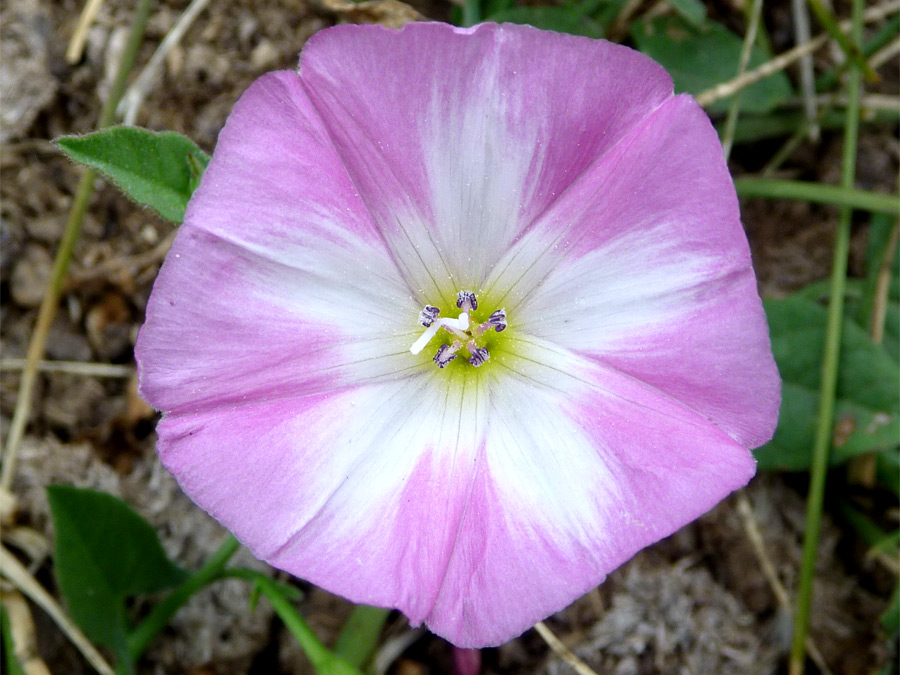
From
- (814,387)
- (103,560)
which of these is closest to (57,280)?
(103,560)

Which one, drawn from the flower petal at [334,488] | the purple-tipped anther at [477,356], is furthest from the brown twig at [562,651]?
the purple-tipped anther at [477,356]

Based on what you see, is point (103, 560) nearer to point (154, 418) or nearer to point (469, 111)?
point (154, 418)

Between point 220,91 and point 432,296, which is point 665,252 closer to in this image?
point 432,296

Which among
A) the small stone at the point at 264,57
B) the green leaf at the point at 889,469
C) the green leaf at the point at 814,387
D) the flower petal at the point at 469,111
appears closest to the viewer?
the flower petal at the point at 469,111

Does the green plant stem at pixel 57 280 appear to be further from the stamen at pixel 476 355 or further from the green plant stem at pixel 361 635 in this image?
the stamen at pixel 476 355

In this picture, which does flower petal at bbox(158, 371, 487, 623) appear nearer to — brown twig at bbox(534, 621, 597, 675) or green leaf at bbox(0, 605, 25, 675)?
brown twig at bbox(534, 621, 597, 675)
